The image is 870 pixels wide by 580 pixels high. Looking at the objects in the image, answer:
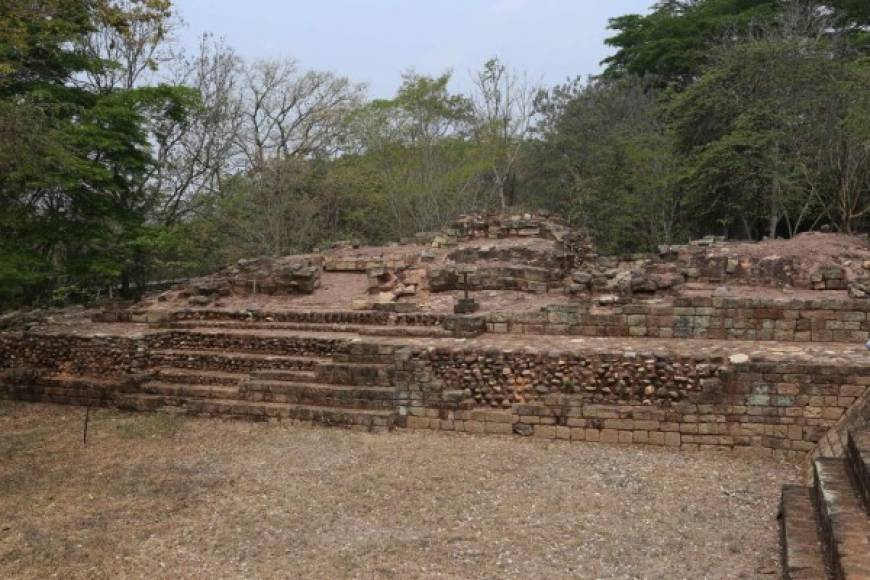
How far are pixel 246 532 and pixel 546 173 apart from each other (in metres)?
22.8

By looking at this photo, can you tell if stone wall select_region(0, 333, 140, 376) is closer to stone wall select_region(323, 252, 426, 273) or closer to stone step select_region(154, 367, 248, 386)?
stone step select_region(154, 367, 248, 386)

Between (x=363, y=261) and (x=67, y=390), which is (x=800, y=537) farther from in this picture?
(x=363, y=261)

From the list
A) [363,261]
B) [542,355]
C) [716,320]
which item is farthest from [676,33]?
[542,355]

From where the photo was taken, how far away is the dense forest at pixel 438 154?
49.3 feet

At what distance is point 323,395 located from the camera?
10.2 m

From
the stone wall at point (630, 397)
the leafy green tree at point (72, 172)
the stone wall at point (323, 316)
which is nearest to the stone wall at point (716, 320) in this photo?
the stone wall at point (630, 397)

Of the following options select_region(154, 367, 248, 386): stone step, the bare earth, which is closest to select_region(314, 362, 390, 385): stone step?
the bare earth

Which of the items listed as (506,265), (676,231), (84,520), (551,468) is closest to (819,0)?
(676,231)

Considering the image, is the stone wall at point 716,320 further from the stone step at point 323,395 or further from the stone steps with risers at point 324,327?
the stone step at point 323,395

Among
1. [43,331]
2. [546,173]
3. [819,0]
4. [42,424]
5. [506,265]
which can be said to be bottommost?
[42,424]

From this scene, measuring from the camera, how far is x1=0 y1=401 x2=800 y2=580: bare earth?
559 centimetres

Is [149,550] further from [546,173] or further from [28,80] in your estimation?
[546,173]

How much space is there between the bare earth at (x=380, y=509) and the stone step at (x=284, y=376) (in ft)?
4.49

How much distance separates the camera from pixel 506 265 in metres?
15.9
